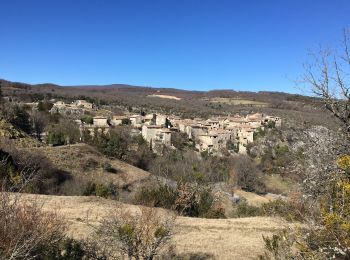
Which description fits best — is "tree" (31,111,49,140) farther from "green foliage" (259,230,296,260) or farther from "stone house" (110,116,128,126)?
"green foliage" (259,230,296,260)

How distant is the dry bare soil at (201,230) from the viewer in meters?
12.6

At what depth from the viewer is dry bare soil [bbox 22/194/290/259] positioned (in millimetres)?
12633

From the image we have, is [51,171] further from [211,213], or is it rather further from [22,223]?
[22,223]

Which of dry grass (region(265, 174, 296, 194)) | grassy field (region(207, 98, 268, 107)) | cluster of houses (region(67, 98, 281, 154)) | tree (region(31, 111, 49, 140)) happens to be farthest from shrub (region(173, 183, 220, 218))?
grassy field (region(207, 98, 268, 107))

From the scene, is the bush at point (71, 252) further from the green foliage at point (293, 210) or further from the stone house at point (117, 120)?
the stone house at point (117, 120)

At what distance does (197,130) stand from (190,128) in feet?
5.05

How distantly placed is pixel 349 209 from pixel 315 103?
383cm

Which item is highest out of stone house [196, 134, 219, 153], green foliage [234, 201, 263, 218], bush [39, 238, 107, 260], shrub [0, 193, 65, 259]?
shrub [0, 193, 65, 259]

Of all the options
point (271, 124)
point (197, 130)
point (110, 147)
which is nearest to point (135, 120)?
point (197, 130)

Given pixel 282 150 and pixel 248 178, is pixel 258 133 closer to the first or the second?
pixel 282 150

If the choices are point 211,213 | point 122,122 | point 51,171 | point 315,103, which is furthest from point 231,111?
point 315,103

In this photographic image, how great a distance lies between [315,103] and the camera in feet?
32.4

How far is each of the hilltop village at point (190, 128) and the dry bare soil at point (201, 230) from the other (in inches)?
1787

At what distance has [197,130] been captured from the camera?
81.4 meters
